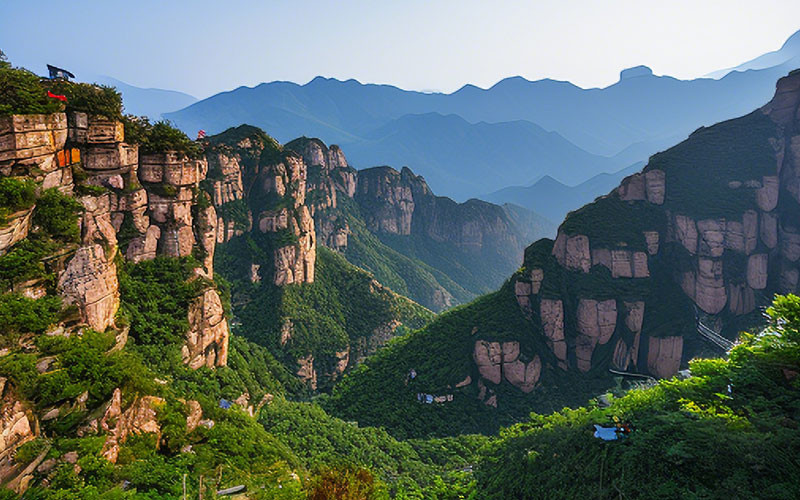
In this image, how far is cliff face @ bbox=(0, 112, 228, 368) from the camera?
23.7 metres

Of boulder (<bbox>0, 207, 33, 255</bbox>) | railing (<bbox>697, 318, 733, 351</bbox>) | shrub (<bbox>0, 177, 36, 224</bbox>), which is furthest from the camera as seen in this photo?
railing (<bbox>697, 318, 733, 351</bbox>)

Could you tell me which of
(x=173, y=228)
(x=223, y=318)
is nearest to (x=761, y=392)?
(x=223, y=318)

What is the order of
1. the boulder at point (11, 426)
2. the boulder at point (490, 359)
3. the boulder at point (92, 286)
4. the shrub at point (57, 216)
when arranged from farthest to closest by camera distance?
1. the boulder at point (490, 359)
2. the shrub at point (57, 216)
3. the boulder at point (92, 286)
4. the boulder at point (11, 426)

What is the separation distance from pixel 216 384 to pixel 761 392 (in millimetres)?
35617

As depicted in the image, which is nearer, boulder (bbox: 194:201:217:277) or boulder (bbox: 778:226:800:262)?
boulder (bbox: 194:201:217:277)

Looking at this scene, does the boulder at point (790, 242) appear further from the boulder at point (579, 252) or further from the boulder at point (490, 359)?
the boulder at point (490, 359)

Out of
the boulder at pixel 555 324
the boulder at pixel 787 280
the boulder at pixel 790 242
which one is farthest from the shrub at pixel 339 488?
the boulder at pixel 790 242

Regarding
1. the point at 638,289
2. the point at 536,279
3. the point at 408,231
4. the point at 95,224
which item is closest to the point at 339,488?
the point at 95,224

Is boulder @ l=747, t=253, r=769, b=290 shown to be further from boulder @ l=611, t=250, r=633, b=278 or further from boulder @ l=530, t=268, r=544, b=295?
boulder @ l=530, t=268, r=544, b=295

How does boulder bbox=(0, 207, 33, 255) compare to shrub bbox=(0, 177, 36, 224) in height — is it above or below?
below

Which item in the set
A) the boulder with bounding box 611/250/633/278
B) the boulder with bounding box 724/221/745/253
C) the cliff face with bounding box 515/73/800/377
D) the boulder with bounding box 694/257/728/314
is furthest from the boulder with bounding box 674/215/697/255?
the boulder with bounding box 611/250/633/278

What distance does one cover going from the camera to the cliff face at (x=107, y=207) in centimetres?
2373

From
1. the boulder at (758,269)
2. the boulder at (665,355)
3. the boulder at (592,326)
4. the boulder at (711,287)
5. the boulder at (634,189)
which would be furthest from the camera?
the boulder at (634,189)

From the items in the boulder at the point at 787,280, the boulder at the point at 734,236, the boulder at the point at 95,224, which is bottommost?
the boulder at the point at 787,280
